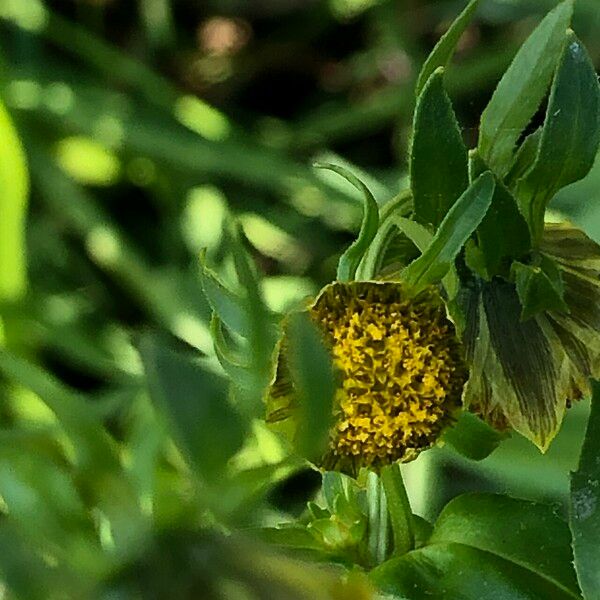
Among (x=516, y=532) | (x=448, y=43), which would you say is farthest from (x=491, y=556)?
(x=448, y=43)

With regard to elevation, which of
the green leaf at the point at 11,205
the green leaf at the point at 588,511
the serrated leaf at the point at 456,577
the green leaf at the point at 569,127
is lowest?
the green leaf at the point at 11,205

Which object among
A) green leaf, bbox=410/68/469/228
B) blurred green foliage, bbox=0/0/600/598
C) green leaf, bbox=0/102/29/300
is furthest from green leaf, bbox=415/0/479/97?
green leaf, bbox=0/102/29/300

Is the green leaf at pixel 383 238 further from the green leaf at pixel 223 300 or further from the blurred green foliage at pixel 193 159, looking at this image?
the blurred green foliage at pixel 193 159

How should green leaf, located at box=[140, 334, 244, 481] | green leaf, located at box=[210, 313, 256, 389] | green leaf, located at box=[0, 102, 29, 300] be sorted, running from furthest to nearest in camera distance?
green leaf, located at box=[0, 102, 29, 300], green leaf, located at box=[210, 313, 256, 389], green leaf, located at box=[140, 334, 244, 481]

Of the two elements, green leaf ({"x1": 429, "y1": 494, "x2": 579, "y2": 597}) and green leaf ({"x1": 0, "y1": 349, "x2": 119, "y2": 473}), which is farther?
green leaf ({"x1": 429, "y1": 494, "x2": 579, "y2": 597})

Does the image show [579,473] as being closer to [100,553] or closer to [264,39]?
[100,553]

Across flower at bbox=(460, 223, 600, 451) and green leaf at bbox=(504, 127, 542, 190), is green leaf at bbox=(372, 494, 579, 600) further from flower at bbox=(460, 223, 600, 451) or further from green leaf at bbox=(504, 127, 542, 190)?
green leaf at bbox=(504, 127, 542, 190)

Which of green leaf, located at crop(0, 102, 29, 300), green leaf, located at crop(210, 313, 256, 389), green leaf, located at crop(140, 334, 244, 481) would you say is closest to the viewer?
green leaf, located at crop(140, 334, 244, 481)

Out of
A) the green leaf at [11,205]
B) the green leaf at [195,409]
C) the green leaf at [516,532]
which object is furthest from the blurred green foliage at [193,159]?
the green leaf at [195,409]
